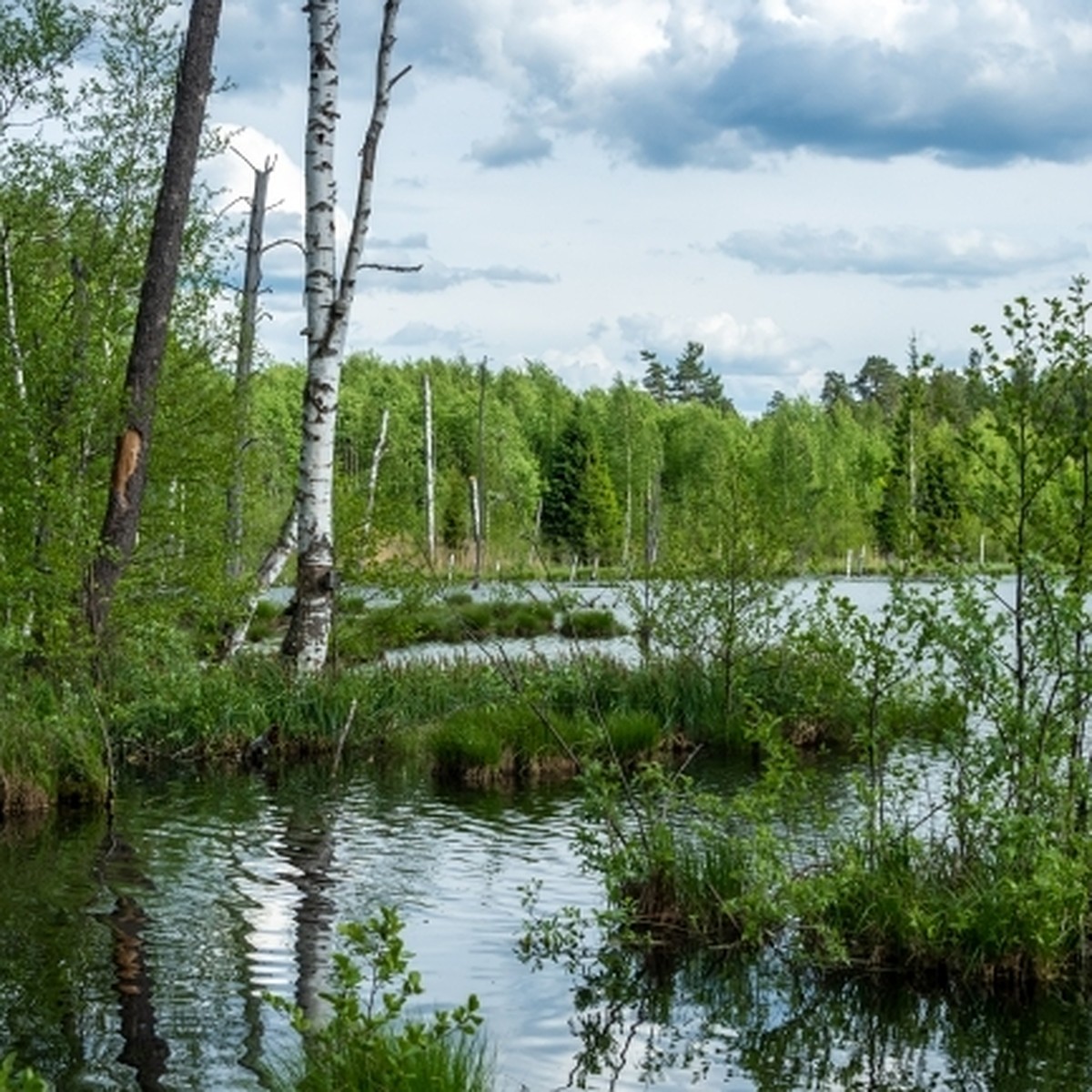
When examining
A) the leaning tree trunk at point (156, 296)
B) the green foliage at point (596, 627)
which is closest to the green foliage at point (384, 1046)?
the leaning tree trunk at point (156, 296)

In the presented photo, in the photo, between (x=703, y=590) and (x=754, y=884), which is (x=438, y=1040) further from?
(x=703, y=590)

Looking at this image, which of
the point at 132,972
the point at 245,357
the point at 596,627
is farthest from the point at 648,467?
the point at 132,972

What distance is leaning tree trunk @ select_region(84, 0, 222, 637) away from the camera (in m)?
14.8

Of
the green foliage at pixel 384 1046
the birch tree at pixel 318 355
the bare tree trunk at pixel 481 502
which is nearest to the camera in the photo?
the green foliage at pixel 384 1046

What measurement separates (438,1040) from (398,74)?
1527 cm

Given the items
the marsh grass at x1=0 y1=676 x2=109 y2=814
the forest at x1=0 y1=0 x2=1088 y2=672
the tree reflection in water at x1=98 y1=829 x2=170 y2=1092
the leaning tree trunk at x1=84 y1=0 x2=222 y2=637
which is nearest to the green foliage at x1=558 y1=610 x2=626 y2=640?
the forest at x1=0 y1=0 x2=1088 y2=672

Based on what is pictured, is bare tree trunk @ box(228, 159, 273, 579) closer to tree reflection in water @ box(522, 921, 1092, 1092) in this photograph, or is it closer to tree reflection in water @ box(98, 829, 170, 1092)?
tree reflection in water @ box(98, 829, 170, 1092)

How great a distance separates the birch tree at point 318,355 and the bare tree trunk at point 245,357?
2.77ft

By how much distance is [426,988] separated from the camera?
8641 millimetres

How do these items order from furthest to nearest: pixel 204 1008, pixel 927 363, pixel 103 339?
pixel 103 339, pixel 927 363, pixel 204 1008

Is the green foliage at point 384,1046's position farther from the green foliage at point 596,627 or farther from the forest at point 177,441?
the green foliage at point 596,627

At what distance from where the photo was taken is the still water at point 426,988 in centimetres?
760

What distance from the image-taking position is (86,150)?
806 inches

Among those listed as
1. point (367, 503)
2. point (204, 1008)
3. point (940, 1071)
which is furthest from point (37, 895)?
point (367, 503)
